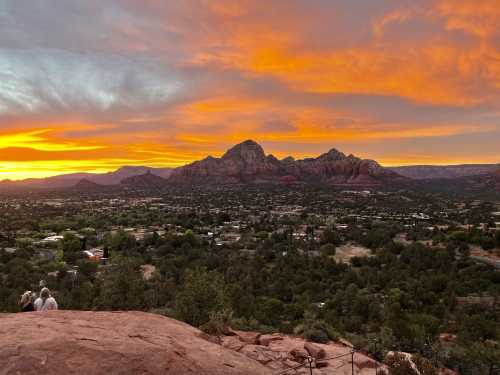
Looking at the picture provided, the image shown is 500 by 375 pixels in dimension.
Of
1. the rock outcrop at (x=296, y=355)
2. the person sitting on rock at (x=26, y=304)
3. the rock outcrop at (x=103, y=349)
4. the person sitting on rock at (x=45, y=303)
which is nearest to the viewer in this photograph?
the rock outcrop at (x=103, y=349)

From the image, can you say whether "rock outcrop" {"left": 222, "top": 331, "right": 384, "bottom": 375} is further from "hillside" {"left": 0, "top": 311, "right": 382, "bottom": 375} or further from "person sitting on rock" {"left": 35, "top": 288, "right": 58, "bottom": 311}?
"person sitting on rock" {"left": 35, "top": 288, "right": 58, "bottom": 311}

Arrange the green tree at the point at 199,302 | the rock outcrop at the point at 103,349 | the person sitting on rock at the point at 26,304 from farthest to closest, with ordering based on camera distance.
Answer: the green tree at the point at 199,302
the person sitting on rock at the point at 26,304
the rock outcrop at the point at 103,349

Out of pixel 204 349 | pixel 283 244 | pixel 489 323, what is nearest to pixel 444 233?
pixel 283 244

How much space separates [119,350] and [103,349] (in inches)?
13.6

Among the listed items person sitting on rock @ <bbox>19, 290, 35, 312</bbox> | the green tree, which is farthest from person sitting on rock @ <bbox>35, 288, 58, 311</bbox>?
the green tree

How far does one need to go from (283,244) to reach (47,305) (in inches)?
1841

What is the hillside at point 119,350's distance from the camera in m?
7.91

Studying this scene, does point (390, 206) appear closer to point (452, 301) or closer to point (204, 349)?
point (452, 301)

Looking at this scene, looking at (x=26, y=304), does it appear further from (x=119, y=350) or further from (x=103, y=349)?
(x=119, y=350)

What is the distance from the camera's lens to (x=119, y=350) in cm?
868

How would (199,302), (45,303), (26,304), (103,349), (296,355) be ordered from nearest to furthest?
(103,349) < (45,303) < (296,355) < (26,304) < (199,302)

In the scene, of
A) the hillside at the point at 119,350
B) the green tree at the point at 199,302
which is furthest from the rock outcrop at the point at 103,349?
the green tree at the point at 199,302

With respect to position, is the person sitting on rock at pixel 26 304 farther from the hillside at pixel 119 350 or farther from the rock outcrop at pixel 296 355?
the rock outcrop at pixel 296 355

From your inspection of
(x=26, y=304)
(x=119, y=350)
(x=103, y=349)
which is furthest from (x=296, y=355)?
(x=26, y=304)
